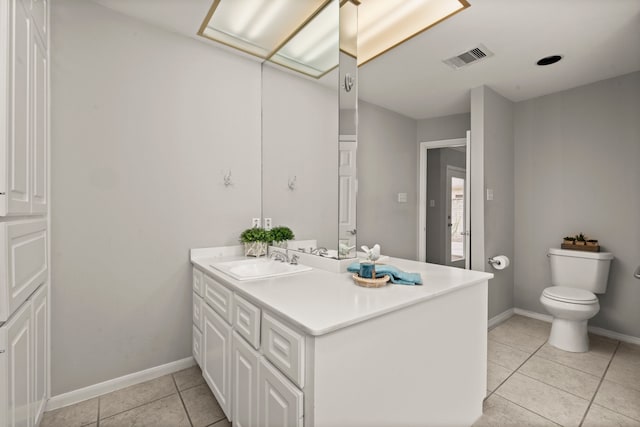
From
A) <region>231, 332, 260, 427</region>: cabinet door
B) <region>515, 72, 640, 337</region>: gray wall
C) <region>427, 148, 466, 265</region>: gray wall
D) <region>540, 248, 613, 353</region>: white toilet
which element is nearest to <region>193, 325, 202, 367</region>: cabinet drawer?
<region>231, 332, 260, 427</region>: cabinet door

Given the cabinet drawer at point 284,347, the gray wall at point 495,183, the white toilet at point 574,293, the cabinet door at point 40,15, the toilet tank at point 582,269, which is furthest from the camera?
the gray wall at point 495,183

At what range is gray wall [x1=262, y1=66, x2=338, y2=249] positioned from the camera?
1891 mm

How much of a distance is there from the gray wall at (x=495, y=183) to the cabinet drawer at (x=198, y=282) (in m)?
2.53

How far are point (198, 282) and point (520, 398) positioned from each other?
222 centimetres

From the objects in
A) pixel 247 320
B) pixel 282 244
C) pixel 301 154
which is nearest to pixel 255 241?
pixel 282 244

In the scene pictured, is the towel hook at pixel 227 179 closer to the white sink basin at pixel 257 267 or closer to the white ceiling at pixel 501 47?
the white sink basin at pixel 257 267

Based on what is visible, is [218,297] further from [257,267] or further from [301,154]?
[301,154]

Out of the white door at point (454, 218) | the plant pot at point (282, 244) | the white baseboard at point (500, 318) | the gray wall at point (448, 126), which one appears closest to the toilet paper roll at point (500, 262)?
the white baseboard at point (500, 318)

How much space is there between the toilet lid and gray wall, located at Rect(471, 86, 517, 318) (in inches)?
20.2

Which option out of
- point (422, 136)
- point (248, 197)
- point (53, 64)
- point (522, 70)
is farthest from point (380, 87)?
point (53, 64)

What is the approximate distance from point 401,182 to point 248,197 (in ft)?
4.54

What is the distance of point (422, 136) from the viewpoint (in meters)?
3.26

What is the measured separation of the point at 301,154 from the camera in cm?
218

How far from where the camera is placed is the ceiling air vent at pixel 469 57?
2.30 metres
